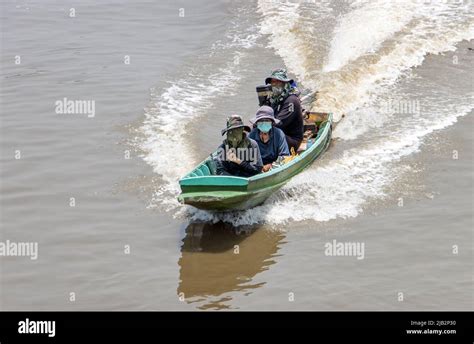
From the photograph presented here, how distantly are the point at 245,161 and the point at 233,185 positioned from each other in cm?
84

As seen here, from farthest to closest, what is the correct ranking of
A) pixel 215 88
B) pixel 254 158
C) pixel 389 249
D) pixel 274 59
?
pixel 274 59 < pixel 215 88 < pixel 254 158 < pixel 389 249

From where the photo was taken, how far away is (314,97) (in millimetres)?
16047

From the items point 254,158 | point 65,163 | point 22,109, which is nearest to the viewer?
point 254,158

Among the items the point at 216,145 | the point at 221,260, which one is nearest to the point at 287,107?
the point at 216,145

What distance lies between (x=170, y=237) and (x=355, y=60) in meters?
8.80

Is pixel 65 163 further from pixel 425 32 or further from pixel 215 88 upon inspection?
pixel 425 32

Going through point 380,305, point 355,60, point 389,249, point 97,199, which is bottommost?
point 380,305

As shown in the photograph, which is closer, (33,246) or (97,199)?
(33,246)

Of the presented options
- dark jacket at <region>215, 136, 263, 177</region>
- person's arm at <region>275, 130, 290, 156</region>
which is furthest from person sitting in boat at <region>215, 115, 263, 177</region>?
person's arm at <region>275, 130, 290, 156</region>

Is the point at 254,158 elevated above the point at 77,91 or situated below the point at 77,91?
below

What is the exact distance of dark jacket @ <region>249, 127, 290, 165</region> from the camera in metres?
12.2

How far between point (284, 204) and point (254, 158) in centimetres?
101

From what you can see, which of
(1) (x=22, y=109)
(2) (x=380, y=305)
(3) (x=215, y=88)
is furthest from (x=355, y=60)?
(2) (x=380, y=305)

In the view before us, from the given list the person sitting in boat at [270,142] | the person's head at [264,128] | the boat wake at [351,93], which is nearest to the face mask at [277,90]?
the person sitting in boat at [270,142]
